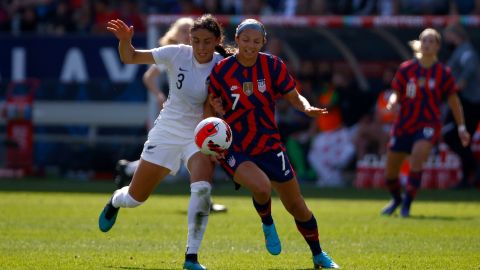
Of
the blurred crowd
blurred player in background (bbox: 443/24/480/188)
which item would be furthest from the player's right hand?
the blurred crowd

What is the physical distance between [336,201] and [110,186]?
4.35m

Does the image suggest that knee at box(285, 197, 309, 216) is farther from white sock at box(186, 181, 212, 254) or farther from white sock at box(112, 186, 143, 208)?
white sock at box(112, 186, 143, 208)

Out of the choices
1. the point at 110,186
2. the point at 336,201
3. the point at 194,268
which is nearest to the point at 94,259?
the point at 194,268

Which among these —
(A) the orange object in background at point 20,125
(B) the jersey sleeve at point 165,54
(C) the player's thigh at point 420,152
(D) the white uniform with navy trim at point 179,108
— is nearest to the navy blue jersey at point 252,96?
(D) the white uniform with navy trim at point 179,108

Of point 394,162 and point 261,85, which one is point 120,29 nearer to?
point 261,85

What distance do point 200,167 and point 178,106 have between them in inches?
28.4

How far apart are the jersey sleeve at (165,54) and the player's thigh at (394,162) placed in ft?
16.6

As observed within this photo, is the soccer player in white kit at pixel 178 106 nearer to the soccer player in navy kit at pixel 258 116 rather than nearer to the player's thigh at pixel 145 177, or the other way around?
the player's thigh at pixel 145 177

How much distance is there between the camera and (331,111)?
63.7ft

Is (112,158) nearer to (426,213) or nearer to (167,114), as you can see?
(426,213)

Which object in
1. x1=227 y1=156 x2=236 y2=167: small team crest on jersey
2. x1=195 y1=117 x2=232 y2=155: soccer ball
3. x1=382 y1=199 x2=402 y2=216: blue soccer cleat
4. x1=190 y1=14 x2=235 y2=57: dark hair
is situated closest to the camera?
x1=195 y1=117 x2=232 y2=155: soccer ball

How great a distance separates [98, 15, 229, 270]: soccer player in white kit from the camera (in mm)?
8555

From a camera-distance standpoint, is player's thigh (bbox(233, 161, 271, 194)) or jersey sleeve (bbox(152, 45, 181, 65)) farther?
jersey sleeve (bbox(152, 45, 181, 65))

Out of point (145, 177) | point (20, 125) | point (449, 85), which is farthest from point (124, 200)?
point (20, 125)
